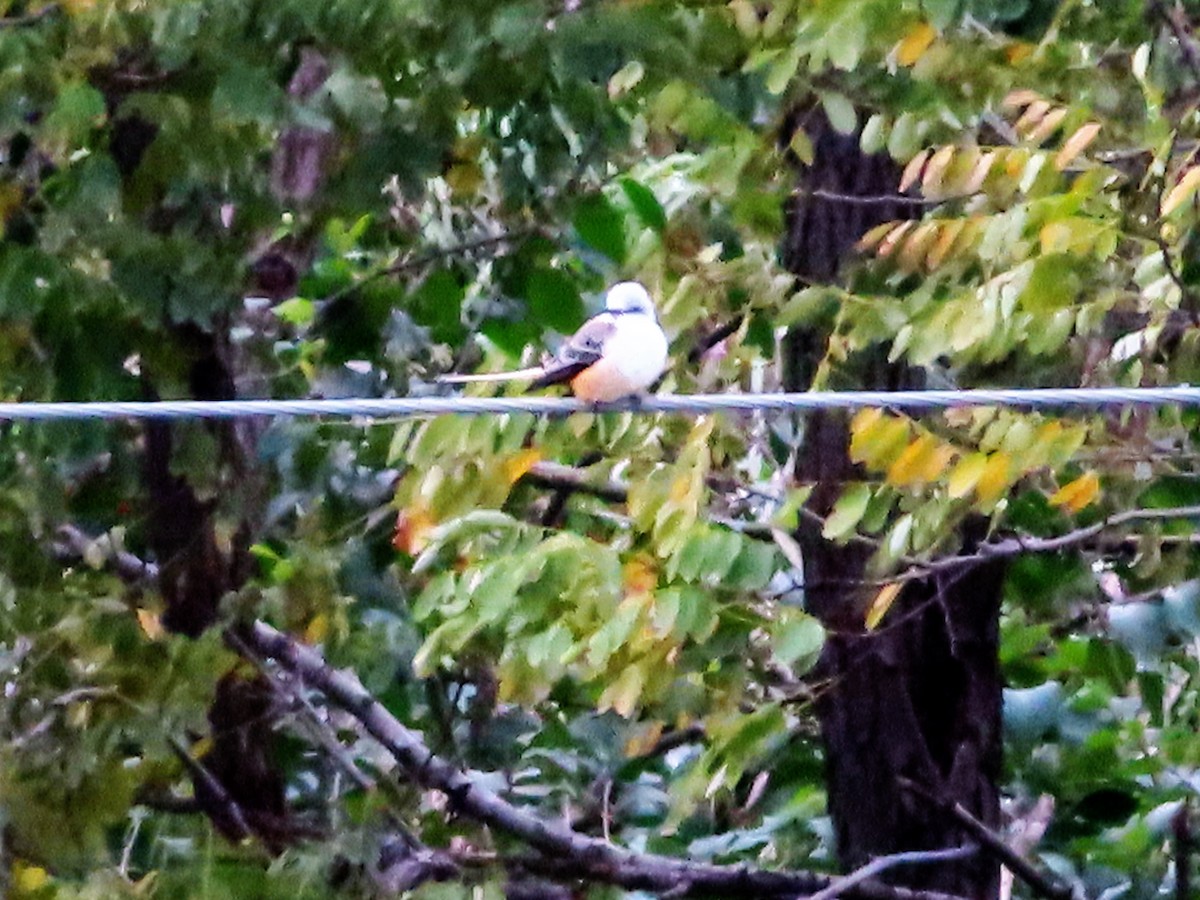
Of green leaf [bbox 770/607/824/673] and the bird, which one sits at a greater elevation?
the bird

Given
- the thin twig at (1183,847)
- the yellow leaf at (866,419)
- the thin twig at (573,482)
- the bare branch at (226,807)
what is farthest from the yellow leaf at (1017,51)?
the bare branch at (226,807)

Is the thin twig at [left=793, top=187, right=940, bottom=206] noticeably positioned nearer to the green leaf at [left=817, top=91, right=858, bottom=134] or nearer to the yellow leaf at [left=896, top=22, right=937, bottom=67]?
the green leaf at [left=817, top=91, right=858, bottom=134]

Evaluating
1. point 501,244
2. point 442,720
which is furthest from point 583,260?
point 442,720

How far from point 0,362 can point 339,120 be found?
0.88 m

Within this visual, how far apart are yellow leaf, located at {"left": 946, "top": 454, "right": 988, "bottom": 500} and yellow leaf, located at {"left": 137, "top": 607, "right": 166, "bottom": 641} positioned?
1.98 meters

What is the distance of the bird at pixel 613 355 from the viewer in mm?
4242

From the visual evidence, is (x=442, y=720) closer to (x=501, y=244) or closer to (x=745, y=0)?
(x=501, y=244)

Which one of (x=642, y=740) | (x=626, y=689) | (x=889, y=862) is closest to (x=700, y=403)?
(x=626, y=689)

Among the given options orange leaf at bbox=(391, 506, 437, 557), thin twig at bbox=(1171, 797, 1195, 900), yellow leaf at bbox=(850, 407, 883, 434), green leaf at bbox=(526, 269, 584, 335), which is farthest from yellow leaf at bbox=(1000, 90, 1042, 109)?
thin twig at bbox=(1171, 797, 1195, 900)

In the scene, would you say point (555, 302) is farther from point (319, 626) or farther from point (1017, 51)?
point (1017, 51)

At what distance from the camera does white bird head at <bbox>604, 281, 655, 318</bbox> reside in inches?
173

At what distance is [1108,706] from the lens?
4.77 metres

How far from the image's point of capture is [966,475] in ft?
11.5

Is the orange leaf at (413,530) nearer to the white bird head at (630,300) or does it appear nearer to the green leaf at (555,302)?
the green leaf at (555,302)
